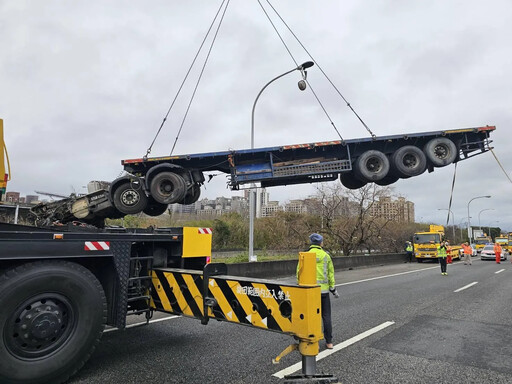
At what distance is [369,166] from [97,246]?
726 cm

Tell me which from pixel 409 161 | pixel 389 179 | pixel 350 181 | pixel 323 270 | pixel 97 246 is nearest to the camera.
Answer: pixel 97 246

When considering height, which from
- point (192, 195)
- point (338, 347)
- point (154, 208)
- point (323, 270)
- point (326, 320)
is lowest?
point (338, 347)

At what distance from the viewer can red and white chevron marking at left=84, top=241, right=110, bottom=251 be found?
3.75m

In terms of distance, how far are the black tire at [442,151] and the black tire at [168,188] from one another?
6266 millimetres

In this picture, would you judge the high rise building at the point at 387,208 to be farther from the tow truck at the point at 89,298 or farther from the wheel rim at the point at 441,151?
the tow truck at the point at 89,298

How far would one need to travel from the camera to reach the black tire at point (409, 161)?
9.01 metres

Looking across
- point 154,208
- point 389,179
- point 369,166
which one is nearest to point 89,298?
point 154,208

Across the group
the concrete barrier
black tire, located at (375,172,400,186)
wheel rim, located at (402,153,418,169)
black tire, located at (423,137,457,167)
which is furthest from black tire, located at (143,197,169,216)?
black tire, located at (423,137,457,167)

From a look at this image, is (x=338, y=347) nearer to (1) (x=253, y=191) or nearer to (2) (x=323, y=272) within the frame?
→ (2) (x=323, y=272)

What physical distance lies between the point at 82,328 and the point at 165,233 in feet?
5.13

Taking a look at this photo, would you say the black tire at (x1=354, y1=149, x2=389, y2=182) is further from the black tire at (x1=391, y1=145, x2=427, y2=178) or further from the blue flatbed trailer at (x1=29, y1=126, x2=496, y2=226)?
the black tire at (x1=391, y1=145, x2=427, y2=178)

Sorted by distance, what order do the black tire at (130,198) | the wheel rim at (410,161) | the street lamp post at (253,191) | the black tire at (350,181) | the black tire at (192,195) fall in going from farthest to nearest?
the street lamp post at (253,191) < the black tire at (350,181) < the black tire at (192,195) < the wheel rim at (410,161) < the black tire at (130,198)

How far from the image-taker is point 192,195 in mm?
9469

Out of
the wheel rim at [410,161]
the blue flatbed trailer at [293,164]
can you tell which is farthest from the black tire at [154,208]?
the wheel rim at [410,161]
